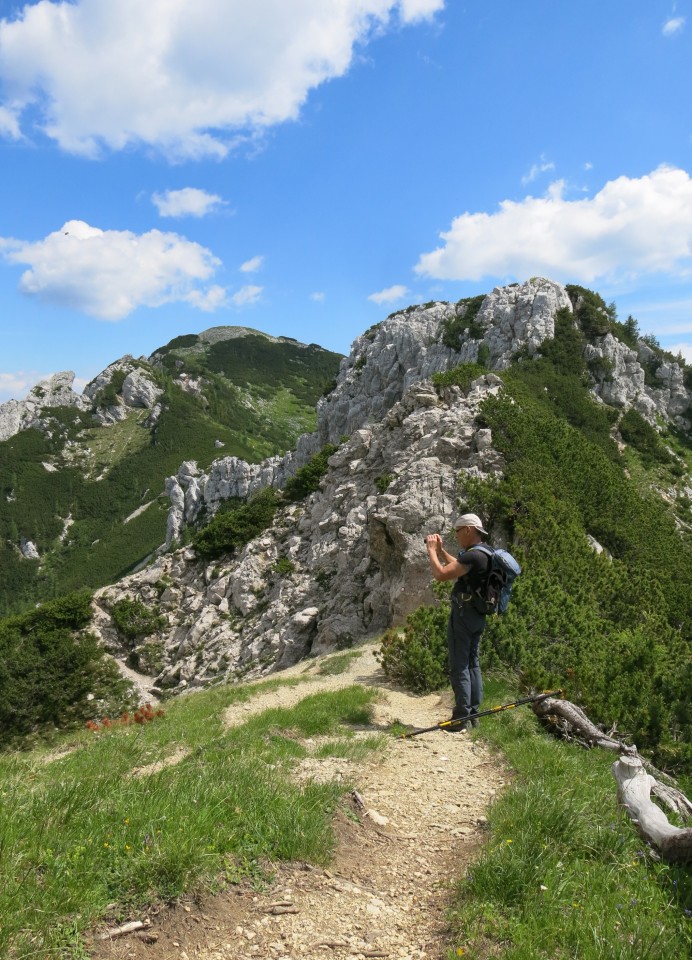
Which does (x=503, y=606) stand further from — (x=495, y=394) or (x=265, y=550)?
(x=265, y=550)

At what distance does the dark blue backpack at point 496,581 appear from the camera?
21.8ft

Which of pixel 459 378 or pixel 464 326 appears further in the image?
pixel 464 326

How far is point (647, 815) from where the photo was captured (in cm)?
404

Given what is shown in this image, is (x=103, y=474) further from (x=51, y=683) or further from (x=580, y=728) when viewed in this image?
(x=580, y=728)

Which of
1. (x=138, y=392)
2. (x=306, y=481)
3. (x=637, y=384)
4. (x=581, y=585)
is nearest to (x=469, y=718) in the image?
(x=581, y=585)

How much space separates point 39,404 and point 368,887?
543ft

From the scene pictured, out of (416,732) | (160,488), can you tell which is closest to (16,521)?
(160,488)

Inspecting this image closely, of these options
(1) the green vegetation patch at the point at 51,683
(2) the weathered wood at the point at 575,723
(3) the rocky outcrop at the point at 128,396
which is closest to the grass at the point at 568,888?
(2) the weathered wood at the point at 575,723

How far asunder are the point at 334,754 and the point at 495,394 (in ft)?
69.7

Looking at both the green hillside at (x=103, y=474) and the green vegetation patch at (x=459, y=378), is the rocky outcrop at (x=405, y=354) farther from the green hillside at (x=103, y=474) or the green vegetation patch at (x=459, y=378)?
the green hillside at (x=103, y=474)

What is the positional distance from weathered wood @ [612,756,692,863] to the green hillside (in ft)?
310

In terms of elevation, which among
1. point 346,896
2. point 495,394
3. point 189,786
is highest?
point 495,394

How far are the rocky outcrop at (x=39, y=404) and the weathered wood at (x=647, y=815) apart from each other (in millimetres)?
156935

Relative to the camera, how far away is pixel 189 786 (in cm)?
406
